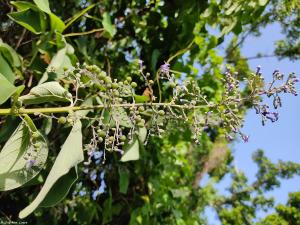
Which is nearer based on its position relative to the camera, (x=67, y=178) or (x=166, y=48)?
(x=67, y=178)

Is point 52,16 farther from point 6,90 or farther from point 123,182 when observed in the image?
point 123,182

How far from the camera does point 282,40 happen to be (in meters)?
3.67

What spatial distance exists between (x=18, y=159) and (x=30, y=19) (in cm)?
69

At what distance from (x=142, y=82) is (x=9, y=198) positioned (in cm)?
133

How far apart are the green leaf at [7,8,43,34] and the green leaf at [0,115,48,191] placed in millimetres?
537

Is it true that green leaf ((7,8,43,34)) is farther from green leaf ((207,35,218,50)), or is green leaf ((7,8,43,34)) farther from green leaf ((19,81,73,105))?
green leaf ((207,35,218,50))

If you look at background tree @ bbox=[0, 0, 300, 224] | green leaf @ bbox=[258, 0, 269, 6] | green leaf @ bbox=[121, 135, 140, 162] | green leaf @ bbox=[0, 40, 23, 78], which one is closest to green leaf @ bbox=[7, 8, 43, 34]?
background tree @ bbox=[0, 0, 300, 224]

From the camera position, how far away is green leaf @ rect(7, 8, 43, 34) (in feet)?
3.14

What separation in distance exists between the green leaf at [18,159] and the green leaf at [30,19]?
54 centimetres

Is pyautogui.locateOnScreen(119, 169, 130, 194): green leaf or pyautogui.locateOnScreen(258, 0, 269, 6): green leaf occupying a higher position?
pyautogui.locateOnScreen(258, 0, 269, 6): green leaf

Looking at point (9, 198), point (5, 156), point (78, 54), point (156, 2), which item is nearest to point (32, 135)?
point (5, 156)

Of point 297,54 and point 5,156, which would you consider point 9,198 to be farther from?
point 297,54

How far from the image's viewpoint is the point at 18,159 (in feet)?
2.29

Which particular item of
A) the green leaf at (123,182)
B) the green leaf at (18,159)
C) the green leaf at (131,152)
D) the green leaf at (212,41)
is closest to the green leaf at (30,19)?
the green leaf at (18,159)
